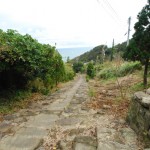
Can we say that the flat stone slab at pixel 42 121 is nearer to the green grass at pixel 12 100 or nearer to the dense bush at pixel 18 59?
the green grass at pixel 12 100

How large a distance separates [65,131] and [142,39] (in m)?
6.79

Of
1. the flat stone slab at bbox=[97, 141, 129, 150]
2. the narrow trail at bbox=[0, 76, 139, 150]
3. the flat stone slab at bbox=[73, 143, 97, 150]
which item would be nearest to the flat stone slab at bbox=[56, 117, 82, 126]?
the narrow trail at bbox=[0, 76, 139, 150]

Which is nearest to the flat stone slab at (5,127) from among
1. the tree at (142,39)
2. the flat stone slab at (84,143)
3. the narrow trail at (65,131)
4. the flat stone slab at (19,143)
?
the narrow trail at (65,131)

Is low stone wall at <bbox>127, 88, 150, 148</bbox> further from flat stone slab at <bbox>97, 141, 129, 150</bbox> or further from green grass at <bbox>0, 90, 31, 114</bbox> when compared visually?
green grass at <bbox>0, 90, 31, 114</bbox>

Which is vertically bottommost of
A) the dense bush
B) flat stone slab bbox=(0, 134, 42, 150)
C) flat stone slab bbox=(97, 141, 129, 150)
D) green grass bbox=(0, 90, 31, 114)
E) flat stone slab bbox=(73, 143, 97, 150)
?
flat stone slab bbox=(0, 134, 42, 150)

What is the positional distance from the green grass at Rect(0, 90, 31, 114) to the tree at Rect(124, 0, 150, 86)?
529cm

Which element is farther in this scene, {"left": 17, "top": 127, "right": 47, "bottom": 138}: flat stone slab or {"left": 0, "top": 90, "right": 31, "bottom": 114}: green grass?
{"left": 0, "top": 90, "right": 31, "bottom": 114}: green grass

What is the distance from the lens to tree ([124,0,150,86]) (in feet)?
35.0

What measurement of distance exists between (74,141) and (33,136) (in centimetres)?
100

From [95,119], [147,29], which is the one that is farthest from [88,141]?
[147,29]

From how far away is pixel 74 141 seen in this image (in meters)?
4.91

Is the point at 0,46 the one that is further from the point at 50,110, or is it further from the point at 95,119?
the point at 95,119

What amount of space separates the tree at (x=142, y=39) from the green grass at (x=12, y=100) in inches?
208

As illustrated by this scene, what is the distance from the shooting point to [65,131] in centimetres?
568
